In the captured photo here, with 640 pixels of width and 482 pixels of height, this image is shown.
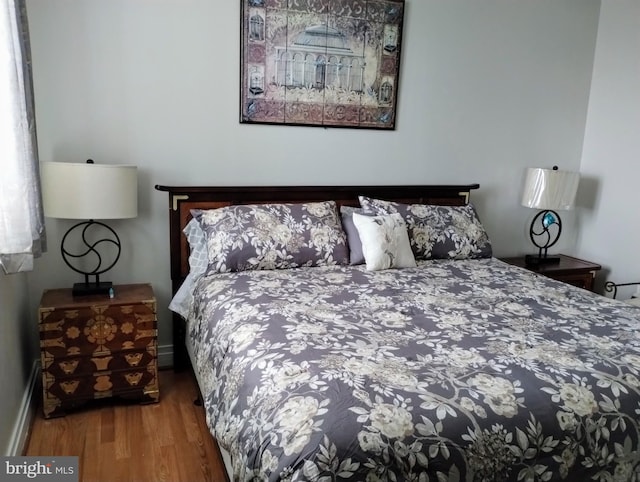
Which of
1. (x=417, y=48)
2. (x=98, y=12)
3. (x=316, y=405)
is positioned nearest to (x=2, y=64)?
(x=98, y=12)

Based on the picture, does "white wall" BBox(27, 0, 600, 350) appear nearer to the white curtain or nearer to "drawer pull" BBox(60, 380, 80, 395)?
"drawer pull" BBox(60, 380, 80, 395)

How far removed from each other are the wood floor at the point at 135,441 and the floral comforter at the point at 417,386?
1.21 feet

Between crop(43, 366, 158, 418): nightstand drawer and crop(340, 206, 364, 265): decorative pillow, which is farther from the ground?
crop(340, 206, 364, 265): decorative pillow

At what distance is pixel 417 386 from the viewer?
56.1 inches

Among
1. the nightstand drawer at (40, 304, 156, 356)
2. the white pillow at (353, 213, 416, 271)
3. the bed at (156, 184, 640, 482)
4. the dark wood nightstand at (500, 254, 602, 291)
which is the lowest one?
the nightstand drawer at (40, 304, 156, 356)

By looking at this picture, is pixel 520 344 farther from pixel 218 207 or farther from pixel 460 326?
pixel 218 207

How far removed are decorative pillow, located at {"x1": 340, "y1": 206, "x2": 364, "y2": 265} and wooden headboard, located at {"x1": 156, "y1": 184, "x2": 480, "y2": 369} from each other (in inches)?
6.1

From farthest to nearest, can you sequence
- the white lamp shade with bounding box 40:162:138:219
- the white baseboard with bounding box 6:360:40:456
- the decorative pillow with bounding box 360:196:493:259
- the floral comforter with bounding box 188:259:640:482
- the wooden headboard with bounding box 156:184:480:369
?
1. the decorative pillow with bounding box 360:196:493:259
2. the wooden headboard with bounding box 156:184:480:369
3. the white lamp shade with bounding box 40:162:138:219
4. the white baseboard with bounding box 6:360:40:456
5. the floral comforter with bounding box 188:259:640:482

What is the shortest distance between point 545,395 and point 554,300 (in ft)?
3.31

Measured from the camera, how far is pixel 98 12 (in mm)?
2557

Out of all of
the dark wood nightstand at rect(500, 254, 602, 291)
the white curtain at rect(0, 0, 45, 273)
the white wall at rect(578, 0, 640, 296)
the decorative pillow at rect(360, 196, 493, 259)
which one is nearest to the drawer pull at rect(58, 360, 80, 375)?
the white curtain at rect(0, 0, 45, 273)

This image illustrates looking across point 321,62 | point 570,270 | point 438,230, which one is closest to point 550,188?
point 570,270

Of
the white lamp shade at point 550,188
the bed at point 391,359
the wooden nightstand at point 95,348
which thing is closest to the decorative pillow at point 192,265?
the bed at point 391,359

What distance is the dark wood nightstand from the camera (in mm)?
3400
